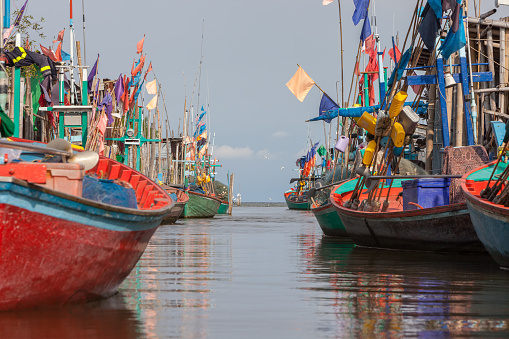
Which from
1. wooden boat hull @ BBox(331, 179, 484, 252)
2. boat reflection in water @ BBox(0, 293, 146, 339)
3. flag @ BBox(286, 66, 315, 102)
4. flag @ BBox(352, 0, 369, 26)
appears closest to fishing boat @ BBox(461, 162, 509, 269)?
wooden boat hull @ BBox(331, 179, 484, 252)

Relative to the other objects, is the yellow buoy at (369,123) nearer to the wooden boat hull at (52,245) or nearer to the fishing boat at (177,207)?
the wooden boat hull at (52,245)

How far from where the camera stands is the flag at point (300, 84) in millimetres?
27016

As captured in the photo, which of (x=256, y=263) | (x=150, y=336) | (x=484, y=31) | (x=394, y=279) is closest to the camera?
(x=150, y=336)

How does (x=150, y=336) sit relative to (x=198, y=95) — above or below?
below

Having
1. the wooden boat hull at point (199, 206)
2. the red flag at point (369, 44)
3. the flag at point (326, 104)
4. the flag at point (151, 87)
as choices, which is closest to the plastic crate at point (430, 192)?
the flag at point (326, 104)

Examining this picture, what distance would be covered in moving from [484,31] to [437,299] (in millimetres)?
18403

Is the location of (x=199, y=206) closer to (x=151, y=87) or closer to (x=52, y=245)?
(x=151, y=87)

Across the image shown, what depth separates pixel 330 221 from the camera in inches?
938

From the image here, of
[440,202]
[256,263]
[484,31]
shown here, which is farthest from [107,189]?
[484,31]

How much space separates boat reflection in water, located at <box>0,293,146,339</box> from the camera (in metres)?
6.67

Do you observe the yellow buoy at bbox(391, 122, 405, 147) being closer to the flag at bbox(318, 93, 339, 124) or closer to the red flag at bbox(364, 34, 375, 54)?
the flag at bbox(318, 93, 339, 124)

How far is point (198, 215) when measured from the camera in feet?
156

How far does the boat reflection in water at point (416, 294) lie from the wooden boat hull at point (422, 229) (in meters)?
0.28

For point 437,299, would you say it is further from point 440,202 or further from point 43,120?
point 43,120
